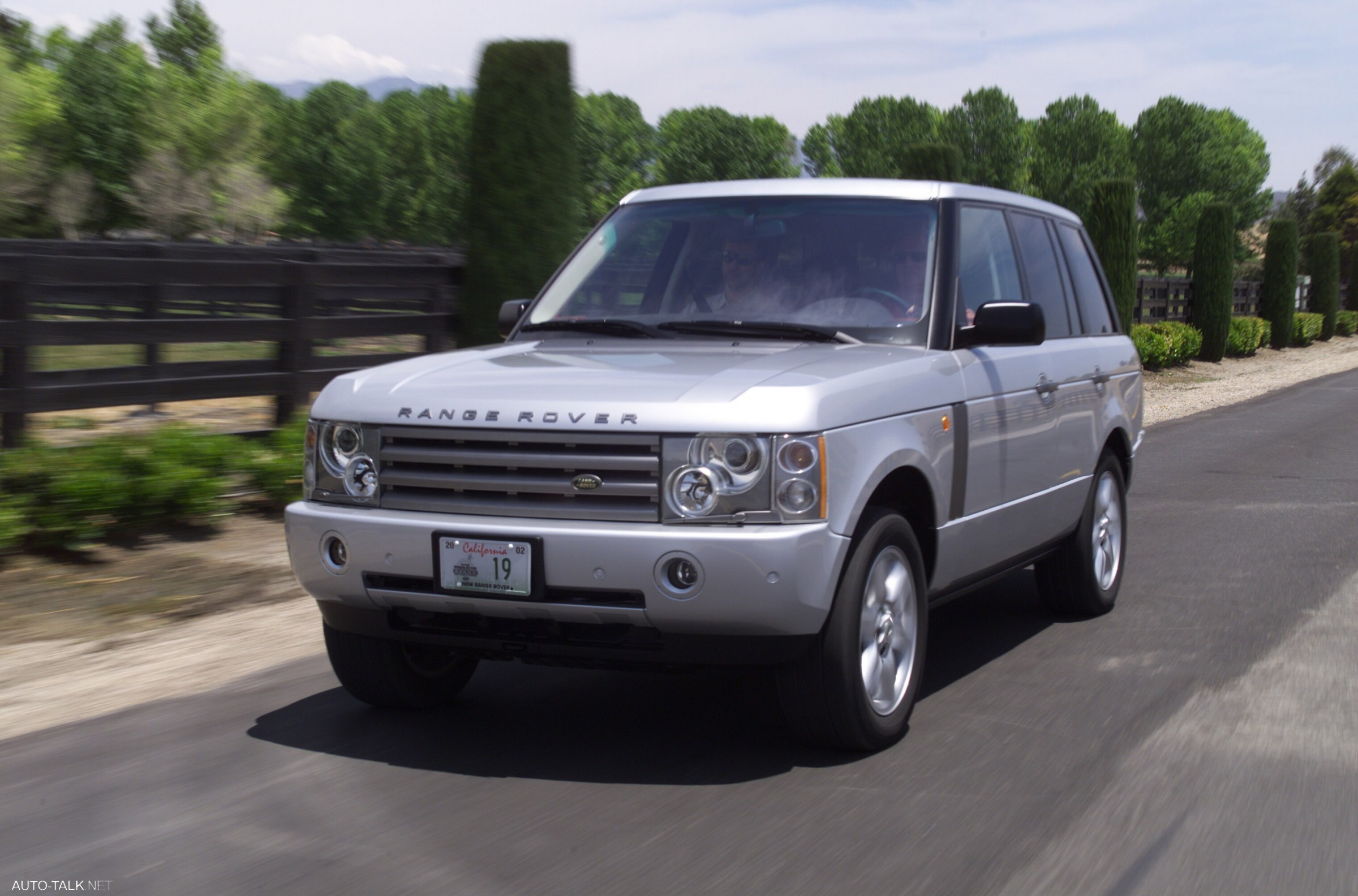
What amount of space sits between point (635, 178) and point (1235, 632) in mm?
122211

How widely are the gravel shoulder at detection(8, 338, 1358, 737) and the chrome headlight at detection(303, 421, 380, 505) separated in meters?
1.46

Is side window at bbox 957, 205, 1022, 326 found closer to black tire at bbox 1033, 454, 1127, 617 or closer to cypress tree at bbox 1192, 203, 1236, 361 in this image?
black tire at bbox 1033, 454, 1127, 617

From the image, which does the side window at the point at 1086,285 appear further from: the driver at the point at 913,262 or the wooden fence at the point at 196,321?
the wooden fence at the point at 196,321

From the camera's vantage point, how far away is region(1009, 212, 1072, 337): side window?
6.60m

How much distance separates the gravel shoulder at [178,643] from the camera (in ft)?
18.7

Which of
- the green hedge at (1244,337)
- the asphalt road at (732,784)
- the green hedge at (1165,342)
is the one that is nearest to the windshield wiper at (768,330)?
the asphalt road at (732,784)

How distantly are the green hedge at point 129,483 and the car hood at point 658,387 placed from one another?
3456mm

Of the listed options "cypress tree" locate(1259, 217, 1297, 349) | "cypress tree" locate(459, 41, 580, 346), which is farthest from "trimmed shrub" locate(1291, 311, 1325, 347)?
"cypress tree" locate(459, 41, 580, 346)

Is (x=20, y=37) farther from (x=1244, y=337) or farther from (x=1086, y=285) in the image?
(x=1086, y=285)

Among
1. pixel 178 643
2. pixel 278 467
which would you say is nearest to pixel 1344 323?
pixel 278 467

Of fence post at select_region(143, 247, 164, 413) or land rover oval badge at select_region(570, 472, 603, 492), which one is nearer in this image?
land rover oval badge at select_region(570, 472, 603, 492)

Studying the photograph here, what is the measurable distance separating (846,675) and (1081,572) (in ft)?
9.20

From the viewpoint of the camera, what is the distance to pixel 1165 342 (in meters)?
30.8

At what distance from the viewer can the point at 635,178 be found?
126188 mm
